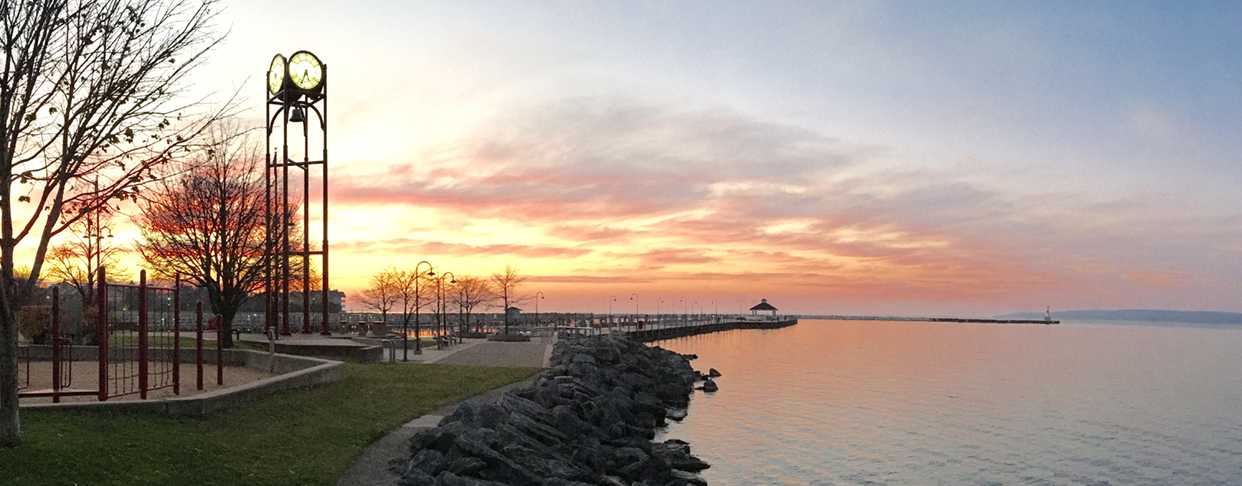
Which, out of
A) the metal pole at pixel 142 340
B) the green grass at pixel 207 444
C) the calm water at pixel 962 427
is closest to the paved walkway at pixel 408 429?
the green grass at pixel 207 444

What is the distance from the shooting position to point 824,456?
28.7m

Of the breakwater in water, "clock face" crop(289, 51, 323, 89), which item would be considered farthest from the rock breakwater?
the breakwater in water

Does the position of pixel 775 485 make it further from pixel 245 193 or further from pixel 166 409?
pixel 245 193

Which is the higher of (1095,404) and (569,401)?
(569,401)

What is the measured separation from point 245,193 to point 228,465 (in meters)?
24.6

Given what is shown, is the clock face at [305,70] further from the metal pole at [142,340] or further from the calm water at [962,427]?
the calm water at [962,427]

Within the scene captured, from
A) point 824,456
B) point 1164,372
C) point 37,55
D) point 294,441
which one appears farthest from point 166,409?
point 1164,372

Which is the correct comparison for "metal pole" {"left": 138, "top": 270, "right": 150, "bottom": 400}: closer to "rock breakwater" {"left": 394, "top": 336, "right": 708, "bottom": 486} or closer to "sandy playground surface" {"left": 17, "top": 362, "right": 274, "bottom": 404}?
"sandy playground surface" {"left": 17, "top": 362, "right": 274, "bottom": 404}

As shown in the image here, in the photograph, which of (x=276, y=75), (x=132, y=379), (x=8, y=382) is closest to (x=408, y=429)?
(x=132, y=379)

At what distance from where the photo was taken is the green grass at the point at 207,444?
11336 millimetres

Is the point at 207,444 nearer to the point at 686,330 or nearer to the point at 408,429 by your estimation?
the point at 408,429

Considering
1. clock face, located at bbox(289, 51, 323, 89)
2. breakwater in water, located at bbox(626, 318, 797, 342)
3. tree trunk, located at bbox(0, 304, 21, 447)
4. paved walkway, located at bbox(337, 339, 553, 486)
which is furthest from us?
breakwater in water, located at bbox(626, 318, 797, 342)

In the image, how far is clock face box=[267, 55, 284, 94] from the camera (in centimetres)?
3297

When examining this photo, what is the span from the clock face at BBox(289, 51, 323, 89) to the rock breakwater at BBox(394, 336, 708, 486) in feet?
47.7
